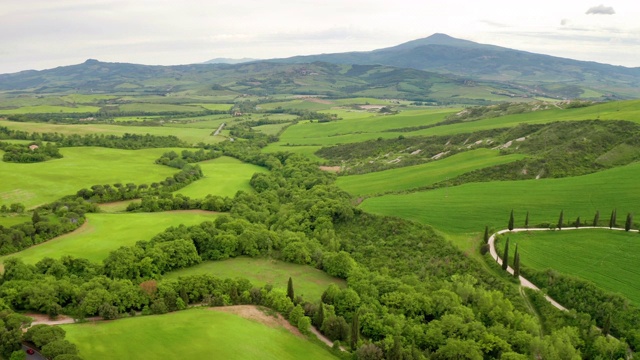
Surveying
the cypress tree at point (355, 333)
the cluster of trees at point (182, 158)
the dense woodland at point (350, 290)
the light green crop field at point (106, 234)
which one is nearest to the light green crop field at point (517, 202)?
the dense woodland at point (350, 290)

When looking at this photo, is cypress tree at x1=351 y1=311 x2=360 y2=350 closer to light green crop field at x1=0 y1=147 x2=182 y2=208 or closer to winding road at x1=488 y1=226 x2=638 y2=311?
winding road at x1=488 y1=226 x2=638 y2=311

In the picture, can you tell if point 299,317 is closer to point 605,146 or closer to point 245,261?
point 245,261

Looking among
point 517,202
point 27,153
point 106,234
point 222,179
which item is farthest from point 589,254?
point 27,153

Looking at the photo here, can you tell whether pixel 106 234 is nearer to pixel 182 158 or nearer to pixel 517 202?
pixel 182 158

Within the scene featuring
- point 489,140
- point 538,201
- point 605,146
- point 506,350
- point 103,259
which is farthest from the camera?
point 489,140

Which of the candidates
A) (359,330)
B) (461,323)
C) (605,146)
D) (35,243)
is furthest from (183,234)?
(605,146)
